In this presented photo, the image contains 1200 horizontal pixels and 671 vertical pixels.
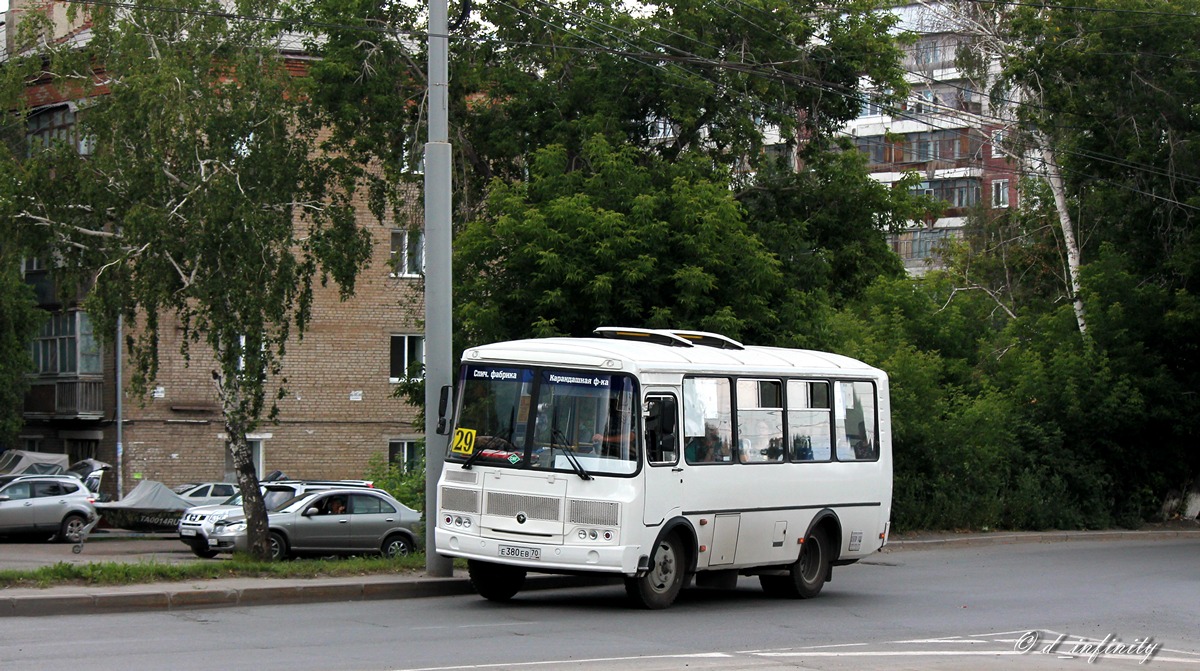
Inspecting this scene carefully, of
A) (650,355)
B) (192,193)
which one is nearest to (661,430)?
(650,355)

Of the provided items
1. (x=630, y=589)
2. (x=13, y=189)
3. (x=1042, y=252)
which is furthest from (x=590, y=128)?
(x=1042, y=252)

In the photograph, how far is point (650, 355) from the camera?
15305 mm

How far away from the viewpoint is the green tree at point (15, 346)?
127 ft

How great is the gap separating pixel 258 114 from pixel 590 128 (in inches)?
254

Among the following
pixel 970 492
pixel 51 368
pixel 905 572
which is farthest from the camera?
pixel 51 368

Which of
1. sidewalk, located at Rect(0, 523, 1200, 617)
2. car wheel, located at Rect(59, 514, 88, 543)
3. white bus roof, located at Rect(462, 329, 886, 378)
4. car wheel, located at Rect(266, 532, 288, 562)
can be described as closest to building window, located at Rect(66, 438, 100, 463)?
car wheel, located at Rect(59, 514, 88, 543)

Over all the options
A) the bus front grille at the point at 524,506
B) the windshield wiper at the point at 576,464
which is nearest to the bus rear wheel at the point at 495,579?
the bus front grille at the point at 524,506

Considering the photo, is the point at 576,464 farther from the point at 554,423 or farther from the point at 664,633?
the point at 664,633

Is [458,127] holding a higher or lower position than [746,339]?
higher

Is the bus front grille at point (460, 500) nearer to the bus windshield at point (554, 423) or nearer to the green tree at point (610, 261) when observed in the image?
the bus windshield at point (554, 423)

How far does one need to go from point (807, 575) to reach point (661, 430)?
12.2ft

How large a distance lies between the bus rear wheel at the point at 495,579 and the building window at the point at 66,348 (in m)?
28.0

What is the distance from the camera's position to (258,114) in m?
23.2

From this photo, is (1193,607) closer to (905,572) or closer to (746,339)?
(905,572)
